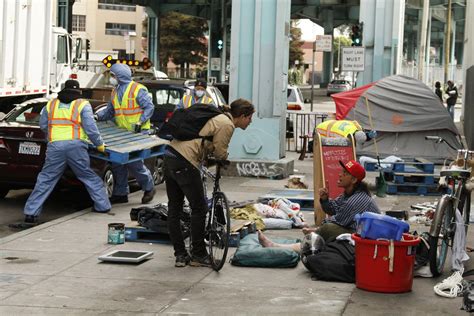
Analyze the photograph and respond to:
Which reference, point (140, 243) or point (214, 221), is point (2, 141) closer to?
point (140, 243)

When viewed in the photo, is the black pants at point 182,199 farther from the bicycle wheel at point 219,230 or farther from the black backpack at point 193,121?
the black backpack at point 193,121

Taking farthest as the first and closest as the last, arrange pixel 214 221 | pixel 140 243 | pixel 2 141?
1. pixel 2 141
2. pixel 140 243
3. pixel 214 221

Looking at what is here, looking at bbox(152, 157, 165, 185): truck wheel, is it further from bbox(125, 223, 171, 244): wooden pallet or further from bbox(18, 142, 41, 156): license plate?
bbox(125, 223, 171, 244): wooden pallet

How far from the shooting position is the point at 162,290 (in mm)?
8328

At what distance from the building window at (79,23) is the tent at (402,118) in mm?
75333

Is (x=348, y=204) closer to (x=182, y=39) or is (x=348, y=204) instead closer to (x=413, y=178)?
(x=413, y=178)

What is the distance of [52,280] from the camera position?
8.64m

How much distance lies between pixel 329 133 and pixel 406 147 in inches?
371

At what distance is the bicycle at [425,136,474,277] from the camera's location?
8.72m

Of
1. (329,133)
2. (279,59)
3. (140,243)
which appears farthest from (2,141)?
(279,59)

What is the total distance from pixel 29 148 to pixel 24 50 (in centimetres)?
1006

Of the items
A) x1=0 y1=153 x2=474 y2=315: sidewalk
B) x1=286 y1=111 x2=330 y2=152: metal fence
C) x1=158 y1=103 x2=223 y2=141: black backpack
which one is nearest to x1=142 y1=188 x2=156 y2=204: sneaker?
x1=0 y1=153 x2=474 y2=315: sidewalk

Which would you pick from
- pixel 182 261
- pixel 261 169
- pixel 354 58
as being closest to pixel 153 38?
pixel 354 58

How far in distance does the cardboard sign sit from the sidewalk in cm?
264
